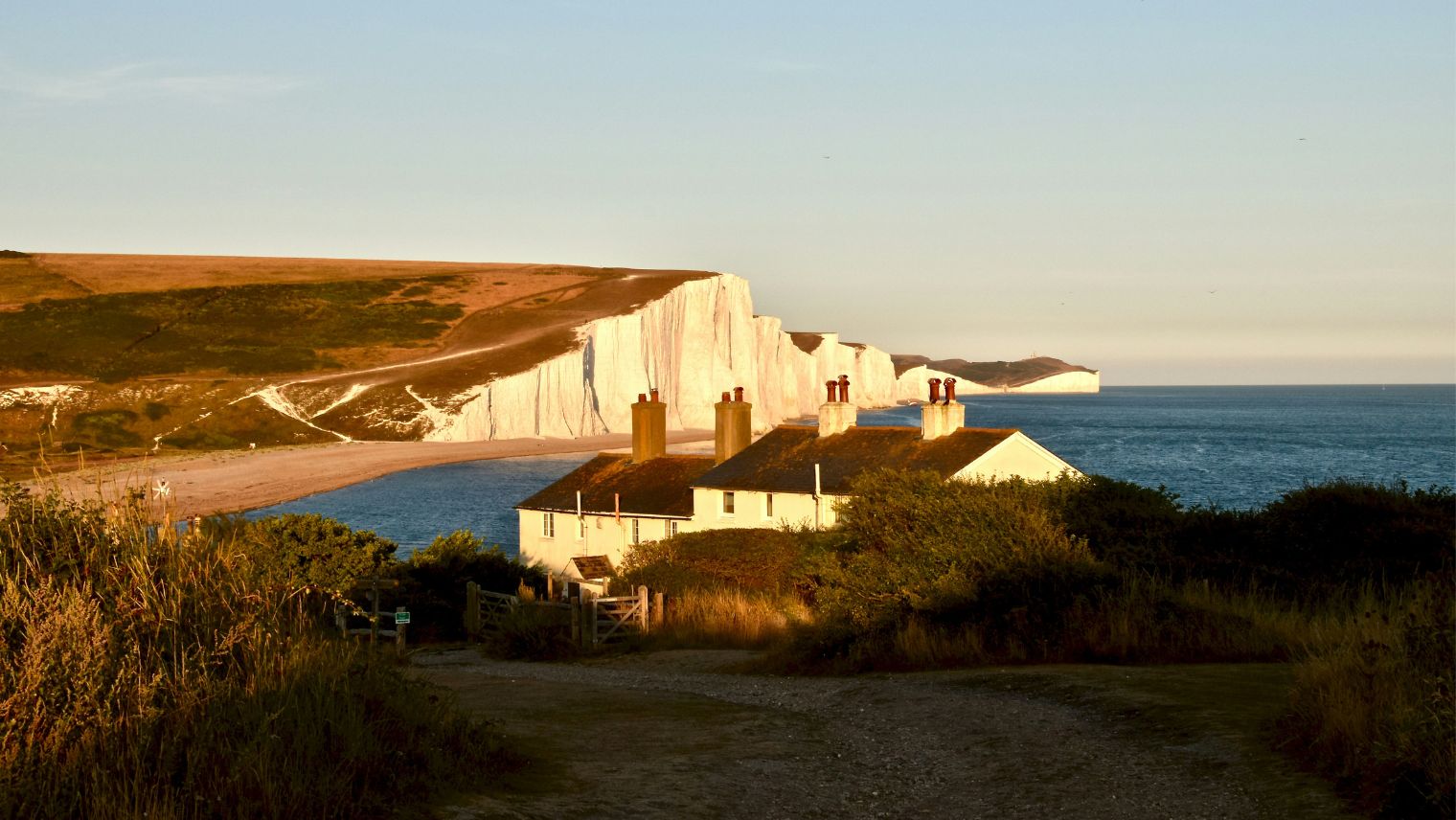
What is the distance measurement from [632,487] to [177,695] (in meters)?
35.5

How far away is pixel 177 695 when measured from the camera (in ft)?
30.5

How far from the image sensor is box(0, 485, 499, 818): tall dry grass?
8.53 meters

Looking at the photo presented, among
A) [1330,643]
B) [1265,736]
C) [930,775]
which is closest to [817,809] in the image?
[930,775]

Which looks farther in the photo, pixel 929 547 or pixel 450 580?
pixel 450 580

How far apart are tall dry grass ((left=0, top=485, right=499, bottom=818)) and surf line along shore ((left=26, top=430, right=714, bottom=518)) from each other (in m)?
63.3

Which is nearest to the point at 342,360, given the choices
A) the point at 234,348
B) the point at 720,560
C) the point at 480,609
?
the point at 234,348

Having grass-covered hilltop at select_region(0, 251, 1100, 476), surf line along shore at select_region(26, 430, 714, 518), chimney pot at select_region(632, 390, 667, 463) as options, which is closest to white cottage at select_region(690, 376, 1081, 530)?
chimney pot at select_region(632, 390, 667, 463)

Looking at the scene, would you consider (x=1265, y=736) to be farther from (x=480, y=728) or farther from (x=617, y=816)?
(x=480, y=728)

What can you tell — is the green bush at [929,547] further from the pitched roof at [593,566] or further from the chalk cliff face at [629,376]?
the chalk cliff face at [629,376]

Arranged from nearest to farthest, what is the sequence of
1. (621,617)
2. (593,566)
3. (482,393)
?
1. (621,617)
2. (593,566)
3. (482,393)

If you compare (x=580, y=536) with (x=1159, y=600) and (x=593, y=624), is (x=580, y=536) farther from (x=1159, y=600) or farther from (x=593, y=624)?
(x=1159, y=600)

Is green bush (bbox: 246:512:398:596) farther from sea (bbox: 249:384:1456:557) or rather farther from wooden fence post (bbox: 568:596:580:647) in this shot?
sea (bbox: 249:384:1456:557)

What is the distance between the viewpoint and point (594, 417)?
139250 mm

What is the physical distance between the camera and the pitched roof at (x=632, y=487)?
4266 centimetres
